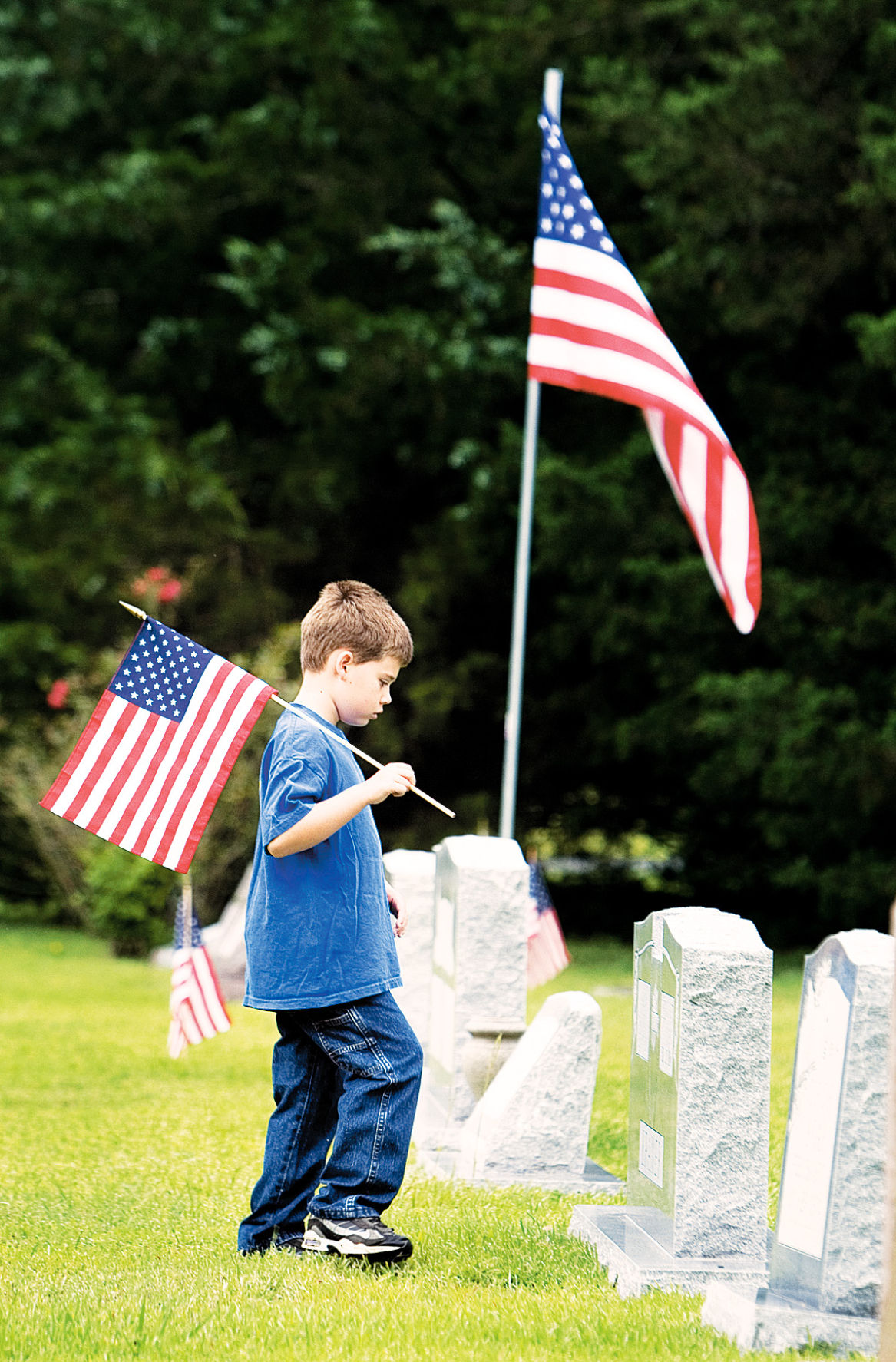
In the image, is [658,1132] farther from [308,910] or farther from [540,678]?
[540,678]

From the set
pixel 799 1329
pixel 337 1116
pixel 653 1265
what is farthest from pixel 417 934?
pixel 799 1329

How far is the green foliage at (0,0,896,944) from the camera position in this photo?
15.9 metres

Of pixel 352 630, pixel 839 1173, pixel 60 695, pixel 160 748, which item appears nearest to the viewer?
pixel 839 1173

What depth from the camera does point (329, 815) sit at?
4012 millimetres

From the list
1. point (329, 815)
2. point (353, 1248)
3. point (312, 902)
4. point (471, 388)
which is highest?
point (471, 388)

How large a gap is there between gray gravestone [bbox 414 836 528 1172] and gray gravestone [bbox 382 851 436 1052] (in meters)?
0.81

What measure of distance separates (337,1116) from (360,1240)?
1.25 ft

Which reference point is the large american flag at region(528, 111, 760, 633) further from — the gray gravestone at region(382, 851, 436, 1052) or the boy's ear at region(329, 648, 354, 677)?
the boy's ear at region(329, 648, 354, 677)

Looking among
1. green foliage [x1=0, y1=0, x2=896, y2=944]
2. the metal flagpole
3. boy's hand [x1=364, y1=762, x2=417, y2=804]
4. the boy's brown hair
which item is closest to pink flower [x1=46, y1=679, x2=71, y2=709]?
green foliage [x1=0, y1=0, x2=896, y2=944]

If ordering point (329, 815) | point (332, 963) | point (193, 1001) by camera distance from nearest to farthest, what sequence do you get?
point (329, 815) < point (332, 963) < point (193, 1001)

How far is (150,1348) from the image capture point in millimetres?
3486

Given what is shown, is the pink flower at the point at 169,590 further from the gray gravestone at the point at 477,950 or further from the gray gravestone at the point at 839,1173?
the gray gravestone at the point at 839,1173

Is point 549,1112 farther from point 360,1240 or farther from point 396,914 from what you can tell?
point 360,1240

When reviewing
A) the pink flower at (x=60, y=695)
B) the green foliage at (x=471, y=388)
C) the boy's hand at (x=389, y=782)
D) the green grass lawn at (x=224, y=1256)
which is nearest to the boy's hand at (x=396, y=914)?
the boy's hand at (x=389, y=782)
